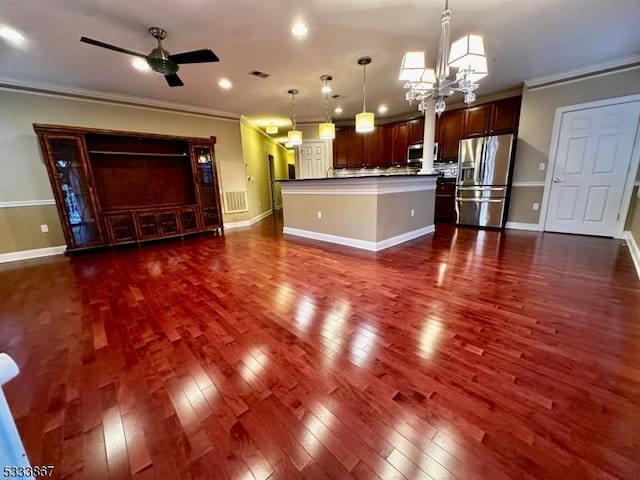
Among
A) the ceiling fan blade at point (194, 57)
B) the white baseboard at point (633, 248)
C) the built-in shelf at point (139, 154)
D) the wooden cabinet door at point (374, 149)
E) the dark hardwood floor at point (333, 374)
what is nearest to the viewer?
the dark hardwood floor at point (333, 374)

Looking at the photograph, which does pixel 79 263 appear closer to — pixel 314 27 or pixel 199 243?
pixel 199 243

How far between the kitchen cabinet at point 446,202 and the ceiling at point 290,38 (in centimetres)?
203

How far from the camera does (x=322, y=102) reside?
17.6 ft

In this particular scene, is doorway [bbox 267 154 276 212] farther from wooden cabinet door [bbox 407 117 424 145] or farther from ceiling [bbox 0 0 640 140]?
wooden cabinet door [bbox 407 117 424 145]

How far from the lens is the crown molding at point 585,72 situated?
3.60 m

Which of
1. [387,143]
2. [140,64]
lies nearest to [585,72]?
[387,143]

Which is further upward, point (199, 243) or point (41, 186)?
point (41, 186)

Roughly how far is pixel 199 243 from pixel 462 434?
4440mm

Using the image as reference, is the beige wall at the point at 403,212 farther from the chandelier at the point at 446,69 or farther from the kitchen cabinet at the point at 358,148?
the kitchen cabinet at the point at 358,148

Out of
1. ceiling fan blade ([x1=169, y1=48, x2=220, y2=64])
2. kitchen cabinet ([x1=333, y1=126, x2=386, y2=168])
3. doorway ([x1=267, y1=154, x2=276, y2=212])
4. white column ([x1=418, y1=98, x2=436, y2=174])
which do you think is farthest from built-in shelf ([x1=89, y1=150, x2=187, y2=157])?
white column ([x1=418, y1=98, x2=436, y2=174])

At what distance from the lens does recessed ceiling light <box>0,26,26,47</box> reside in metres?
2.53

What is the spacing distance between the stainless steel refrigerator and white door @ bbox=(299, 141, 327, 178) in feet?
11.4

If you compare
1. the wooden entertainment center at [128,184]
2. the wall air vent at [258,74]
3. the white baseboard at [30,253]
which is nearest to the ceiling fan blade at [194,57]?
the wall air vent at [258,74]

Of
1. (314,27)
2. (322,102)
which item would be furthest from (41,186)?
(322,102)
